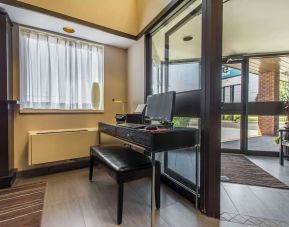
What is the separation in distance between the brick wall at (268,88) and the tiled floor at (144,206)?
1.67m

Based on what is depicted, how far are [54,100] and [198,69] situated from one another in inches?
89.8

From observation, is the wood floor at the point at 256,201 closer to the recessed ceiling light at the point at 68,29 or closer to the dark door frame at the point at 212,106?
the dark door frame at the point at 212,106

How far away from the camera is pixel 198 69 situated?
1.93 meters

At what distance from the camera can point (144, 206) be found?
1803mm

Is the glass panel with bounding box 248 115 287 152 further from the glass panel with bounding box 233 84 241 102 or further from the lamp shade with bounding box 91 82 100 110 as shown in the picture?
the lamp shade with bounding box 91 82 100 110

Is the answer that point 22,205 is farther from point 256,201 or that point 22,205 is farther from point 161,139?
point 256,201

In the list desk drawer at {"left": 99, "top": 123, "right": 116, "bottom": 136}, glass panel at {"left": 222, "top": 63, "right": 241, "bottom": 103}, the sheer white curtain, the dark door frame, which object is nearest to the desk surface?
the dark door frame

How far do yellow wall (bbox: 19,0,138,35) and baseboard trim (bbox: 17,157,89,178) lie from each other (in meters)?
2.29

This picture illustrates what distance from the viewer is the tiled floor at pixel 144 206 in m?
1.54

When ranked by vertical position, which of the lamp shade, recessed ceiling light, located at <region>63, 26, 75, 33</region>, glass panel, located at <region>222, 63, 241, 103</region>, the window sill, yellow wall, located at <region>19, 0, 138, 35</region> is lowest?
the window sill

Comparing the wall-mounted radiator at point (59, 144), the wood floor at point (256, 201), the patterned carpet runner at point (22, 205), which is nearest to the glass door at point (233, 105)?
the wood floor at point (256, 201)

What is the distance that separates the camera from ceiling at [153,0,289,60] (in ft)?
7.16

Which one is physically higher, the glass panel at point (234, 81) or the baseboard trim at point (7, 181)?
the glass panel at point (234, 81)

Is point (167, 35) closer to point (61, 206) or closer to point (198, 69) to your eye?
point (198, 69)
